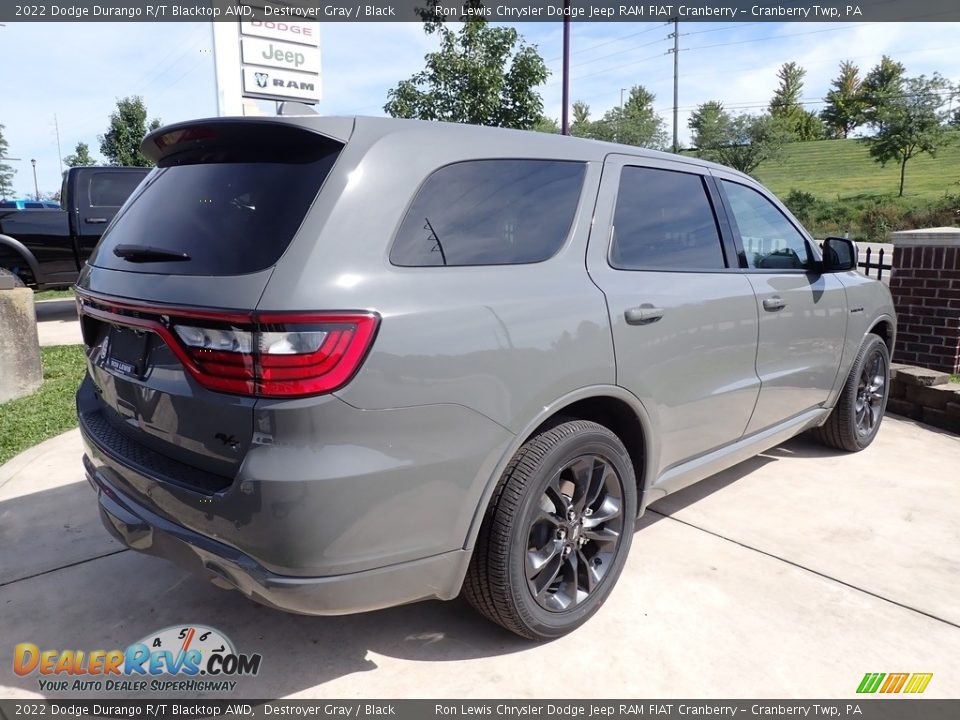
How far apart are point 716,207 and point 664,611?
6.30 feet

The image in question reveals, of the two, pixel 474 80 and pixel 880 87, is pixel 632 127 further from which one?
pixel 474 80

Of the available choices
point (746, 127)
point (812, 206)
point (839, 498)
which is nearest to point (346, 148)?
point (839, 498)

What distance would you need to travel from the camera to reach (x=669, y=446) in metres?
2.96

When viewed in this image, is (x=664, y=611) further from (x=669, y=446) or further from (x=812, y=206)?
(x=812, y=206)

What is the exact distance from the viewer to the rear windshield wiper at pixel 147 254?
2188 millimetres

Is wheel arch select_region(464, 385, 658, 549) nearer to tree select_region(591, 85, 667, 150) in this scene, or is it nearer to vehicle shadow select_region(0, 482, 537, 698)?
vehicle shadow select_region(0, 482, 537, 698)

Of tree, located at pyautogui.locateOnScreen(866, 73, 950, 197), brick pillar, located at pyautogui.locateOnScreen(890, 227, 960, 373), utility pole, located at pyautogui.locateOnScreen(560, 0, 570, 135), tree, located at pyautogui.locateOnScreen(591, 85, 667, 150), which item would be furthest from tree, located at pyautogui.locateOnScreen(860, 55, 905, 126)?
brick pillar, located at pyautogui.locateOnScreen(890, 227, 960, 373)

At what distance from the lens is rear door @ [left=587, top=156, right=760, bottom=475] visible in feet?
8.77

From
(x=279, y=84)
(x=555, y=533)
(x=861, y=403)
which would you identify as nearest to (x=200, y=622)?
(x=555, y=533)

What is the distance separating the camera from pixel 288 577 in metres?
1.90

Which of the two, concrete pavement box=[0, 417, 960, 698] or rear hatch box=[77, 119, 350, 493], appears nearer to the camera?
rear hatch box=[77, 119, 350, 493]

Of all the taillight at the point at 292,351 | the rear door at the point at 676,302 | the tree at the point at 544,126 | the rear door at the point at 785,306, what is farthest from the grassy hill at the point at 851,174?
the taillight at the point at 292,351

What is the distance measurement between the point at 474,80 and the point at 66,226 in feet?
22.6

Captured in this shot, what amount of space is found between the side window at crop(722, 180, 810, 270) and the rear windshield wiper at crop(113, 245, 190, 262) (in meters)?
2.64
